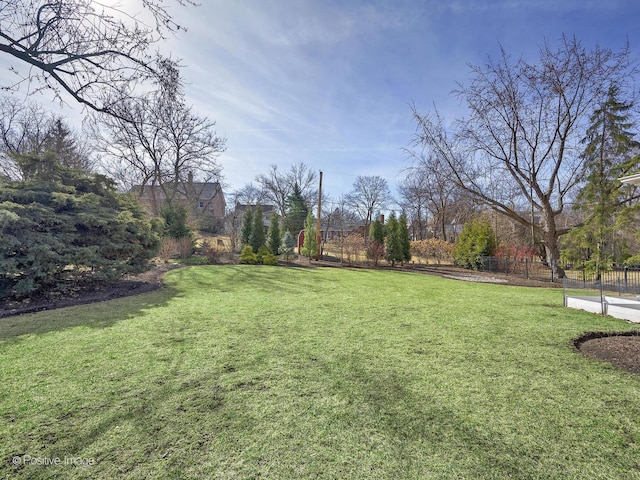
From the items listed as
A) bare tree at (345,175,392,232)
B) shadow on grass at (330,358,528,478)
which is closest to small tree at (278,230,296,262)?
shadow on grass at (330,358,528,478)

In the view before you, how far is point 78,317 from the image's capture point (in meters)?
4.97

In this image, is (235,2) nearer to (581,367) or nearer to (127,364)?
(127,364)

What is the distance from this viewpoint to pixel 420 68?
28.3 ft

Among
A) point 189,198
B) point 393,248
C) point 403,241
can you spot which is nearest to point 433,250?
point 403,241

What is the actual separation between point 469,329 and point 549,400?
2.21m

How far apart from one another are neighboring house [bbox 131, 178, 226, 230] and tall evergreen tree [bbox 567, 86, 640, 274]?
17.2 metres

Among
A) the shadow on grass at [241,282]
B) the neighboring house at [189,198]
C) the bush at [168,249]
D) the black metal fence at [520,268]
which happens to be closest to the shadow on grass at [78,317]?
the shadow on grass at [241,282]

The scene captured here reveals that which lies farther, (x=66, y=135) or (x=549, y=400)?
(x=66, y=135)

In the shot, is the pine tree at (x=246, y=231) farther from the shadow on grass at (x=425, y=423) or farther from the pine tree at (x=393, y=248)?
the shadow on grass at (x=425, y=423)

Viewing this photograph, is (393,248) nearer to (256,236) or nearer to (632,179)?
(256,236)

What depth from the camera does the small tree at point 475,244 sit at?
16172 millimetres

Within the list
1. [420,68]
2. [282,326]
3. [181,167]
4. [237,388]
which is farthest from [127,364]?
[181,167]

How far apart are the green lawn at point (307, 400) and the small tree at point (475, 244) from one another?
1209 cm

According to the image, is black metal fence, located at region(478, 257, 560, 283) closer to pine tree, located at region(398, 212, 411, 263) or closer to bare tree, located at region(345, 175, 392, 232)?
pine tree, located at region(398, 212, 411, 263)
